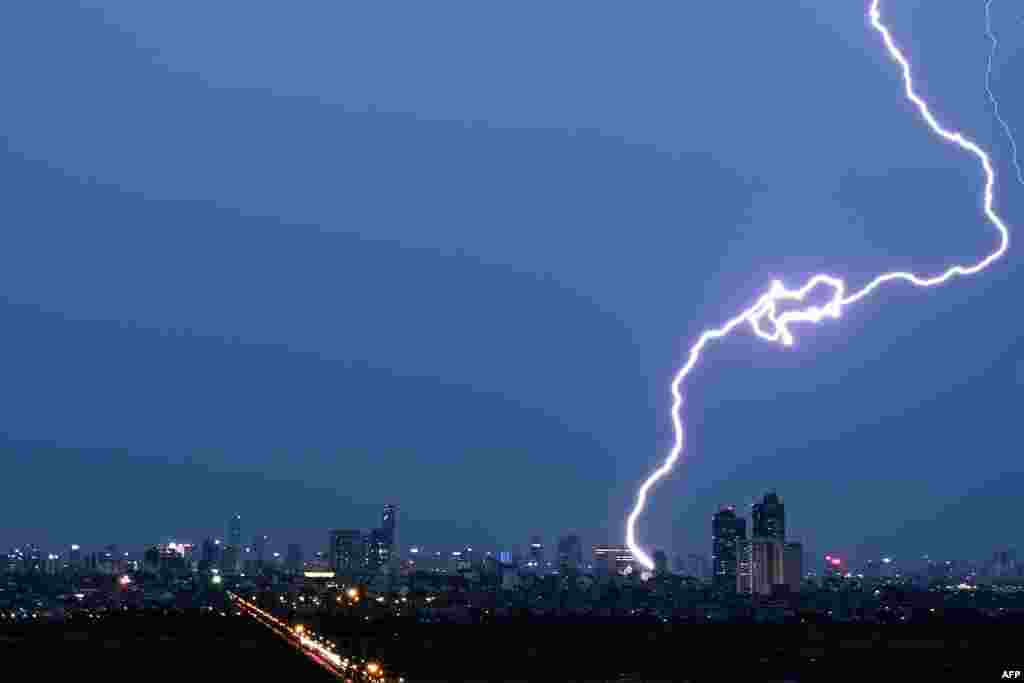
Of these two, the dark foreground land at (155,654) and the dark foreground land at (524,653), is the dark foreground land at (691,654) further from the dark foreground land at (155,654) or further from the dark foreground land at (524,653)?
the dark foreground land at (155,654)

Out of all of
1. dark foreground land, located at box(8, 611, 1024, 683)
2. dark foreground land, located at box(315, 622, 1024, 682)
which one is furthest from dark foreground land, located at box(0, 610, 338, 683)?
dark foreground land, located at box(315, 622, 1024, 682)

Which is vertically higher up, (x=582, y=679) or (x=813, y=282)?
(x=813, y=282)

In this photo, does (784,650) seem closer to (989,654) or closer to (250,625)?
(989,654)

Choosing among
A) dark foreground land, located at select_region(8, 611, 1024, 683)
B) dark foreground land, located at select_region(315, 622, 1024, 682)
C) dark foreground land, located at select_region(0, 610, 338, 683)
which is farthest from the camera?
dark foreground land, located at select_region(315, 622, 1024, 682)

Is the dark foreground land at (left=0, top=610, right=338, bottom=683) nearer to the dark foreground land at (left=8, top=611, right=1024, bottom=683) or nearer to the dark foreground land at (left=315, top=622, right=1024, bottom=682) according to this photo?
the dark foreground land at (left=8, top=611, right=1024, bottom=683)

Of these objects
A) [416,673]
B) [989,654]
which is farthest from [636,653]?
[416,673]

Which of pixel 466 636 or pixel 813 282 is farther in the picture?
pixel 466 636

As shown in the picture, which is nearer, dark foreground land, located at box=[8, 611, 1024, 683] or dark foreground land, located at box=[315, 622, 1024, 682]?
dark foreground land, located at box=[8, 611, 1024, 683]

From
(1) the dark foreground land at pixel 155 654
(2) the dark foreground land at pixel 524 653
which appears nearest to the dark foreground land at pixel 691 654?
(2) the dark foreground land at pixel 524 653

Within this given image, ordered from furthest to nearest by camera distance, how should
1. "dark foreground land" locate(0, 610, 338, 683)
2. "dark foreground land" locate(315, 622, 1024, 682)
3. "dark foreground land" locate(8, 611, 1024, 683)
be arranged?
"dark foreground land" locate(315, 622, 1024, 682) < "dark foreground land" locate(8, 611, 1024, 683) < "dark foreground land" locate(0, 610, 338, 683)
